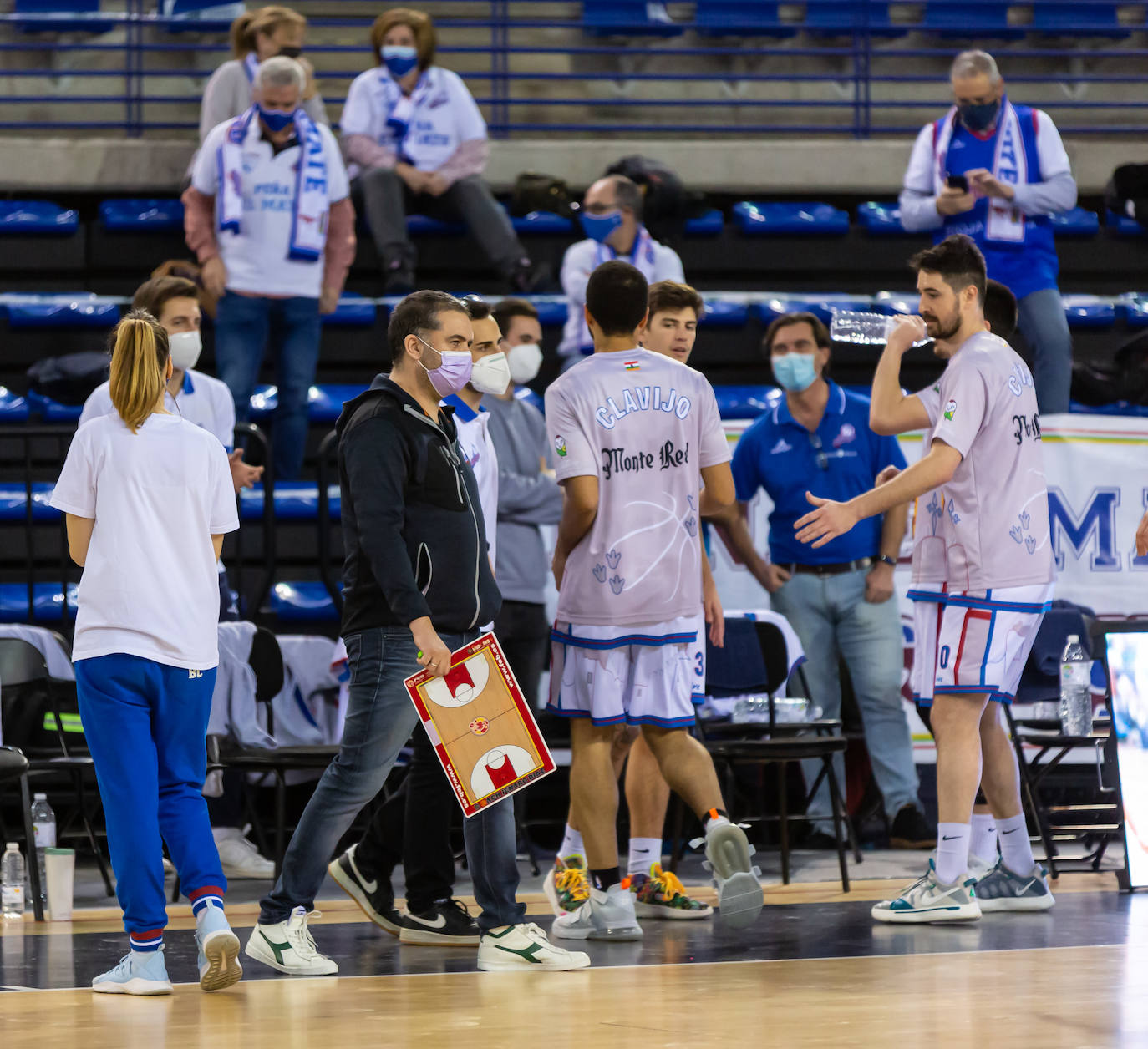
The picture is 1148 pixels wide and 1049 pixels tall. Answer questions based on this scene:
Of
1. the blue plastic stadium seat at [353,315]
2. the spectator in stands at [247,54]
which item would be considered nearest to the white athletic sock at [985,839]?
the blue plastic stadium seat at [353,315]

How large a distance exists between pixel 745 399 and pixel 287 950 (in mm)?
5480

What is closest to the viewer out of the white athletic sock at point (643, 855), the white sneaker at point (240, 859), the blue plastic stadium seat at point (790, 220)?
the white athletic sock at point (643, 855)

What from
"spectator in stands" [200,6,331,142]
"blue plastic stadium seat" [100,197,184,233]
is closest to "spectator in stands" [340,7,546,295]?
"spectator in stands" [200,6,331,142]

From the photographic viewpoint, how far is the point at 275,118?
868 centimetres

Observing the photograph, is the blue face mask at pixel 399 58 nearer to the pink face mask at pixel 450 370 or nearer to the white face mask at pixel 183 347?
the white face mask at pixel 183 347

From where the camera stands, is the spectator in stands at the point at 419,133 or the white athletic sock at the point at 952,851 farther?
the spectator in stands at the point at 419,133

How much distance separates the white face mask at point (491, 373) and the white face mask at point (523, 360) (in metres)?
1.10

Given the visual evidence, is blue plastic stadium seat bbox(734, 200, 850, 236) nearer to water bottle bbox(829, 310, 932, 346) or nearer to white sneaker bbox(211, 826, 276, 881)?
water bottle bbox(829, 310, 932, 346)

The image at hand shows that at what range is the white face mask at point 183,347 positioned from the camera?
6523 millimetres

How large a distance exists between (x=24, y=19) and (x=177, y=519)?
8.07 m

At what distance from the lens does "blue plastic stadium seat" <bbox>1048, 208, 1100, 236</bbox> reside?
36.2 feet

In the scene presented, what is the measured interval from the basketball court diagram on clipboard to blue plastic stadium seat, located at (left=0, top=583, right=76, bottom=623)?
380cm

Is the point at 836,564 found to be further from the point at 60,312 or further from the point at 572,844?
the point at 60,312

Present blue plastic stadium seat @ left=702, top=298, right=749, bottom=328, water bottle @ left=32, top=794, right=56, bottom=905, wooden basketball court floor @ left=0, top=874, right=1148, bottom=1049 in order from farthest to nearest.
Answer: blue plastic stadium seat @ left=702, top=298, right=749, bottom=328 → water bottle @ left=32, top=794, right=56, bottom=905 → wooden basketball court floor @ left=0, top=874, right=1148, bottom=1049
